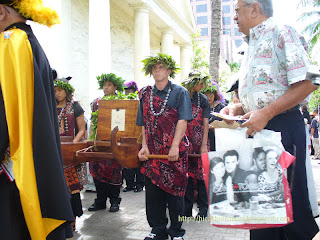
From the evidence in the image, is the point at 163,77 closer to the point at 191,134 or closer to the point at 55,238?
the point at 191,134

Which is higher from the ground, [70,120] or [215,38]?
[215,38]

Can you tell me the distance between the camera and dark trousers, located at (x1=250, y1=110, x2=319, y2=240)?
6.51ft

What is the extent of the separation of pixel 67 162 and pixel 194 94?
2.39 m

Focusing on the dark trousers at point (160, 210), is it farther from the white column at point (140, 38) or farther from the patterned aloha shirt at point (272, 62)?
the white column at point (140, 38)

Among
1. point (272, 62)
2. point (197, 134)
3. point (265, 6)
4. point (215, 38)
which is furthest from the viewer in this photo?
point (215, 38)

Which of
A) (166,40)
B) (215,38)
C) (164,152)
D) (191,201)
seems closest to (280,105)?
(164,152)

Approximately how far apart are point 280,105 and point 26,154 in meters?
1.51

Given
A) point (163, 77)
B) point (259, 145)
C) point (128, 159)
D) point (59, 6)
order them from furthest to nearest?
point (59, 6) → point (163, 77) → point (128, 159) → point (259, 145)

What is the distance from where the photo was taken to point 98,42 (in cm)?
1059

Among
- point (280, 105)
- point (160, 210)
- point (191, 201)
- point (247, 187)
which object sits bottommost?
point (191, 201)

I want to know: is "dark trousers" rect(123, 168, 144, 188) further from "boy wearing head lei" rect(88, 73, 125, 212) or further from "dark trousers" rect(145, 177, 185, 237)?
"dark trousers" rect(145, 177, 185, 237)

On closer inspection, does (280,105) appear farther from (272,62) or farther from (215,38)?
(215,38)

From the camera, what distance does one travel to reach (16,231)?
1726 millimetres

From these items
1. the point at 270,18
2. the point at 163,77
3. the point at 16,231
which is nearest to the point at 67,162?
the point at 163,77
